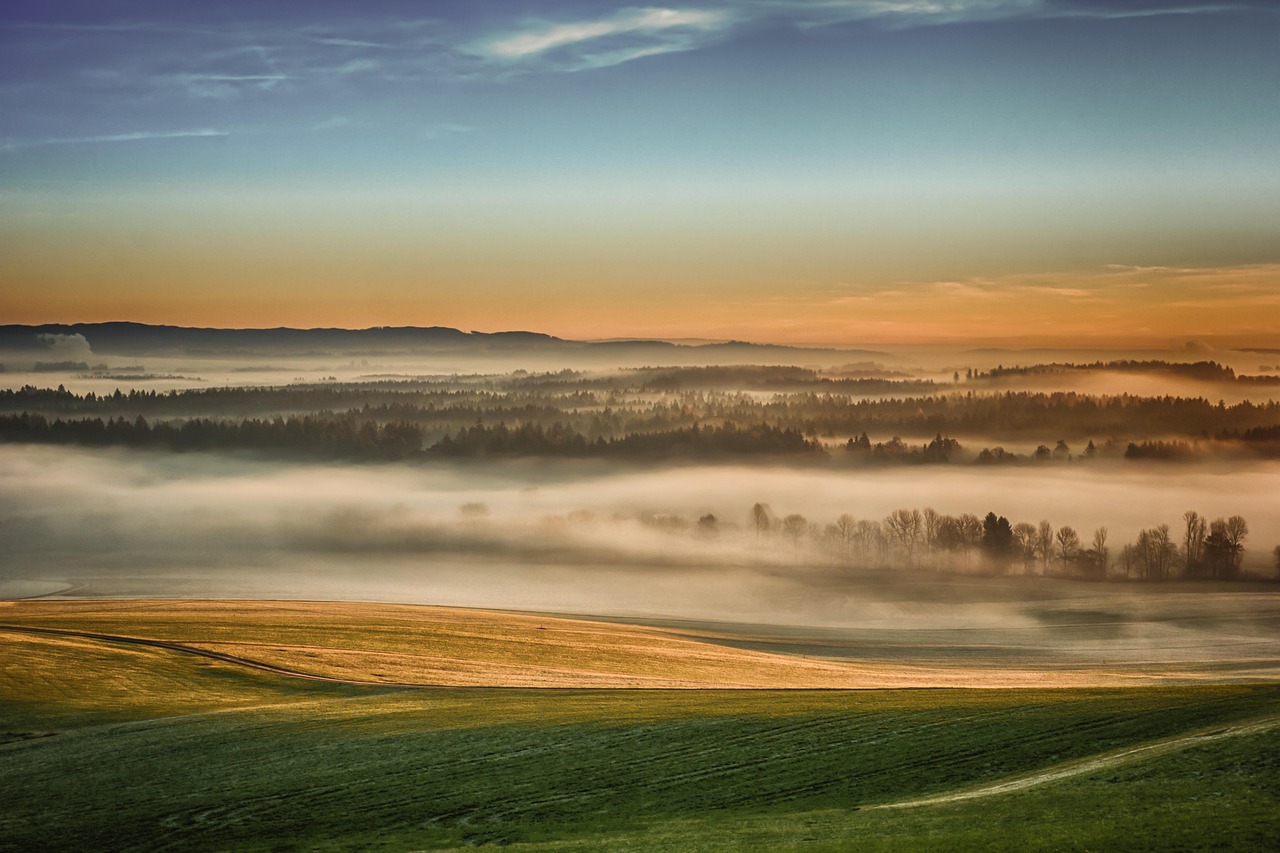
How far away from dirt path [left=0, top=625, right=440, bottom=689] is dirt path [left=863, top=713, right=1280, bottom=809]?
135 feet

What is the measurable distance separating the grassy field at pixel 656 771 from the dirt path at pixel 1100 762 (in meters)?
0.27

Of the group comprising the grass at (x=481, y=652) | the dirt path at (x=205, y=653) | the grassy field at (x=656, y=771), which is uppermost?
the grassy field at (x=656, y=771)

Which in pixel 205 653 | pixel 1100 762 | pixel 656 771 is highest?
pixel 1100 762

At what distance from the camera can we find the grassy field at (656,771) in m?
28.4

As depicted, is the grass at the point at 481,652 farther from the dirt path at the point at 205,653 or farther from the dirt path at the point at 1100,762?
the dirt path at the point at 1100,762

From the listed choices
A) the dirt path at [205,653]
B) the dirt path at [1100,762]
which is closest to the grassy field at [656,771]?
the dirt path at [1100,762]

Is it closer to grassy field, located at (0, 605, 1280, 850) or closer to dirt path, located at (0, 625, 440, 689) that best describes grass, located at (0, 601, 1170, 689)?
dirt path, located at (0, 625, 440, 689)

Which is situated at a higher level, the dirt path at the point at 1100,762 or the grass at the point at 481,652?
the dirt path at the point at 1100,762

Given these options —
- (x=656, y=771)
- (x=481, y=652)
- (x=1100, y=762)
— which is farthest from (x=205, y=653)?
(x=1100, y=762)

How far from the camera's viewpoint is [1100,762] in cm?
3350

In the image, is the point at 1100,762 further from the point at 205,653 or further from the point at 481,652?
the point at 205,653

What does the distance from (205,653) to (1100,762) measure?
6599cm

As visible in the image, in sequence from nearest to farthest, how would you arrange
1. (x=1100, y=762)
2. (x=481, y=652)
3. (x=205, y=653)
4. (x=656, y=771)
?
(x=1100, y=762) < (x=656, y=771) < (x=205, y=653) < (x=481, y=652)

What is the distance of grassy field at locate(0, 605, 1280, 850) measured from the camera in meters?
28.4
